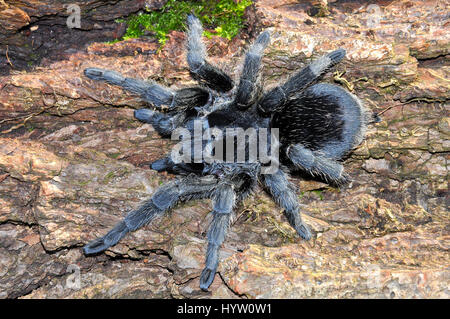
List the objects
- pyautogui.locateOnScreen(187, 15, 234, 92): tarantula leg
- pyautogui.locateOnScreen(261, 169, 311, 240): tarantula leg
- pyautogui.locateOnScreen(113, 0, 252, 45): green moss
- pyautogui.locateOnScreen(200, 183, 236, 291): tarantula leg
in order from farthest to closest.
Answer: pyautogui.locateOnScreen(113, 0, 252, 45): green moss
pyautogui.locateOnScreen(187, 15, 234, 92): tarantula leg
pyautogui.locateOnScreen(261, 169, 311, 240): tarantula leg
pyautogui.locateOnScreen(200, 183, 236, 291): tarantula leg

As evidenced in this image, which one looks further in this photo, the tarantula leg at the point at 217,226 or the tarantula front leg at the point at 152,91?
the tarantula front leg at the point at 152,91

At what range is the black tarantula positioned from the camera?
17.4 feet

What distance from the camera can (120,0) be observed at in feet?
18.8

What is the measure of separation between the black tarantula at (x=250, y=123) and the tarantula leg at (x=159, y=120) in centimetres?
1

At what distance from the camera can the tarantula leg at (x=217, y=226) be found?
4.80 meters

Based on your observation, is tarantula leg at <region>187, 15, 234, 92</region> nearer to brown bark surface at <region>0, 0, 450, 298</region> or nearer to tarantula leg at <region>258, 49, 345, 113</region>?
brown bark surface at <region>0, 0, 450, 298</region>

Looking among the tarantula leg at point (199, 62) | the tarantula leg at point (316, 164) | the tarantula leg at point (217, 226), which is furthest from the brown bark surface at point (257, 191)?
the tarantula leg at point (316, 164)

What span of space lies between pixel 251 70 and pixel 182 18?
4.96 feet

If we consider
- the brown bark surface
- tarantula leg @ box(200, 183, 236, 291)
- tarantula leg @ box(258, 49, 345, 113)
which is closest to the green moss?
the brown bark surface

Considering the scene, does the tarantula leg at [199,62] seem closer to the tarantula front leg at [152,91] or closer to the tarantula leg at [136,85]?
the tarantula front leg at [152,91]

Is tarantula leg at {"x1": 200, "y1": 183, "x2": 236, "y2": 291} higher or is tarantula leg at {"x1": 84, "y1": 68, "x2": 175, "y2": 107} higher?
tarantula leg at {"x1": 84, "y1": 68, "x2": 175, "y2": 107}

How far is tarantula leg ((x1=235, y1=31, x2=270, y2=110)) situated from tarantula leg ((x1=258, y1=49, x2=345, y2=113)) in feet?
0.82

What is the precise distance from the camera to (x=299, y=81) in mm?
5445

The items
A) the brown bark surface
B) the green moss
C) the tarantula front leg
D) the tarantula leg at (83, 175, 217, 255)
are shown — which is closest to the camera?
the brown bark surface
